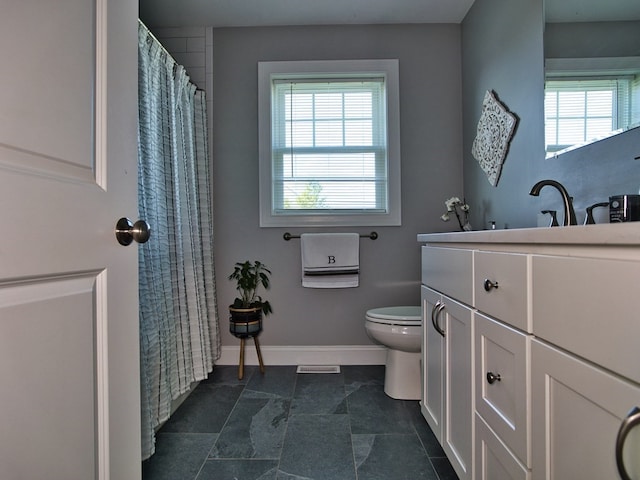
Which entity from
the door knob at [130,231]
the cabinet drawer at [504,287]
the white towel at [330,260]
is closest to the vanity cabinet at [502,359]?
the cabinet drawer at [504,287]

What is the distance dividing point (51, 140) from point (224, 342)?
198 centimetres

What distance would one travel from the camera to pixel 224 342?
2.31 metres

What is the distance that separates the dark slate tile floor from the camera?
4.12 ft

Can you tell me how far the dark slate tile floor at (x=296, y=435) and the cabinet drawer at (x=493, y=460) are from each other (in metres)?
0.39

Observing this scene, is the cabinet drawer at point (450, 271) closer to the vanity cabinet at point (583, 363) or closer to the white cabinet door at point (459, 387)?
the white cabinet door at point (459, 387)

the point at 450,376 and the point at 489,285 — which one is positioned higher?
the point at 489,285

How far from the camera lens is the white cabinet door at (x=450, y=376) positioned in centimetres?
100

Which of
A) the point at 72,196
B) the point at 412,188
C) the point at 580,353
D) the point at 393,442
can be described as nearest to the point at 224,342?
the point at 393,442

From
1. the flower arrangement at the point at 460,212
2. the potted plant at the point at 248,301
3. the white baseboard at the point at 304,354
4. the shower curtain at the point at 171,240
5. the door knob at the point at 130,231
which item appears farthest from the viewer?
the white baseboard at the point at 304,354

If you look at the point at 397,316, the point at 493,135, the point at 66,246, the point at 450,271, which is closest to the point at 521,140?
the point at 493,135

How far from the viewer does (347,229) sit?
230 centimetres

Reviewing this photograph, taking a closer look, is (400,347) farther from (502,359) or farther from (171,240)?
(171,240)

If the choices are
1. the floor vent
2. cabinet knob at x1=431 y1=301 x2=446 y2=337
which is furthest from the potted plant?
cabinet knob at x1=431 y1=301 x2=446 y2=337

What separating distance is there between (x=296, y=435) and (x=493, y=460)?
87 cm
